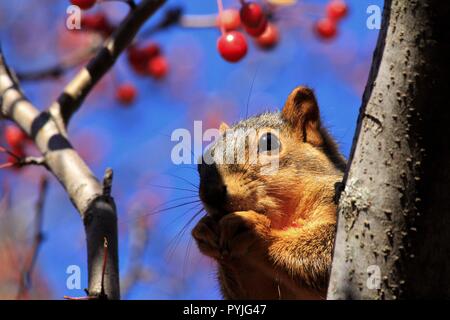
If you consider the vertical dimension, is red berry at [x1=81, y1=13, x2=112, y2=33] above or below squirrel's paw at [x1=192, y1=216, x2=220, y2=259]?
above

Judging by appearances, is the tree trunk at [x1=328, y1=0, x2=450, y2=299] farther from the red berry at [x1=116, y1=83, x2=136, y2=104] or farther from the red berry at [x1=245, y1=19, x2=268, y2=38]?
the red berry at [x1=116, y1=83, x2=136, y2=104]

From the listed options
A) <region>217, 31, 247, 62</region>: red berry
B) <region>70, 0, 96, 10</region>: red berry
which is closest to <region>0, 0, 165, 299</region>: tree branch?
<region>70, 0, 96, 10</region>: red berry

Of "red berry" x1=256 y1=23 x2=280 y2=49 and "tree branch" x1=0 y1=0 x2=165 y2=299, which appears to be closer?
"tree branch" x1=0 y1=0 x2=165 y2=299

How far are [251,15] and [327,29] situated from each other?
1.62 meters

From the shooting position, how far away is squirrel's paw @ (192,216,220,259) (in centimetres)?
346

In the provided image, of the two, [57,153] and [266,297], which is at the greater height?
[57,153]

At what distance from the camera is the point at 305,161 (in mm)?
4152

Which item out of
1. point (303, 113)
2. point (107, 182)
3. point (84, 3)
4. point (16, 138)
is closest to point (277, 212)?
point (303, 113)

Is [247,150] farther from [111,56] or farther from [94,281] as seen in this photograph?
[94,281]

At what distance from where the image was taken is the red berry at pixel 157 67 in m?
5.47

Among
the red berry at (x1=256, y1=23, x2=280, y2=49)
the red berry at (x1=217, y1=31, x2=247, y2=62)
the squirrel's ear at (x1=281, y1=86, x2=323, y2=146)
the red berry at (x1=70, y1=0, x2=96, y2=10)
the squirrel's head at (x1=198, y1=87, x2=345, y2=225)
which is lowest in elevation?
the squirrel's head at (x1=198, y1=87, x2=345, y2=225)

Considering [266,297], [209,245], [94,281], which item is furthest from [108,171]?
[266,297]
